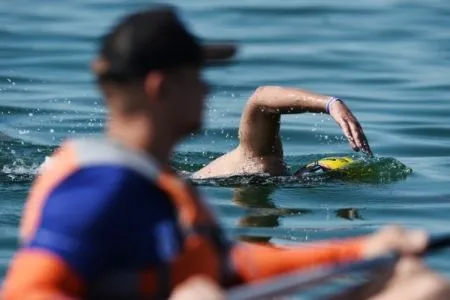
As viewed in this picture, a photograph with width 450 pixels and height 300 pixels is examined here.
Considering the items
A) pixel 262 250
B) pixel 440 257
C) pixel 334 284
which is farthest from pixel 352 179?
pixel 262 250

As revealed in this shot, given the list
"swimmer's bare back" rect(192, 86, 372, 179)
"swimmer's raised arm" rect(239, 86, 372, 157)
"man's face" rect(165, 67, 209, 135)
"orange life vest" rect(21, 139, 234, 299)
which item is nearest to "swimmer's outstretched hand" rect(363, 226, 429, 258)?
"orange life vest" rect(21, 139, 234, 299)

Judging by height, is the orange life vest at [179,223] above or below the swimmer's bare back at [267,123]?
above

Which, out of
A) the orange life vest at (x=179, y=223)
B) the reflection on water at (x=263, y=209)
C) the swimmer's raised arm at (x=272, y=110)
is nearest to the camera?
the orange life vest at (x=179, y=223)

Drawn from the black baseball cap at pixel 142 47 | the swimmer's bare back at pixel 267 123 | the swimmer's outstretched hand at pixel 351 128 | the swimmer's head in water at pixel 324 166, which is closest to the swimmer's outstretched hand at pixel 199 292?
the black baseball cap at pixel 142 47

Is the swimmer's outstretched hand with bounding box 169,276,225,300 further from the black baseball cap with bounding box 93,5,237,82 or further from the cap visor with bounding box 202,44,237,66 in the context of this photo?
the cap visor with bounding box 202,44,237,66

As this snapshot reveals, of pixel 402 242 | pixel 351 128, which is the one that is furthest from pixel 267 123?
pixel 402 242

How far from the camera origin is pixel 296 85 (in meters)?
14.4

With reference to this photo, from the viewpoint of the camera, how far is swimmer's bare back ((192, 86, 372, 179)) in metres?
8.37

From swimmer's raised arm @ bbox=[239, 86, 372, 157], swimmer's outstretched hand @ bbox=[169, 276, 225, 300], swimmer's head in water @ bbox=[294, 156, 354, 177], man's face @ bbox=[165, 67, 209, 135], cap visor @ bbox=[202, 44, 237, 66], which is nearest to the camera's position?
swimmer's outstretched hand @ bbox=[169, 276, 225, 300]

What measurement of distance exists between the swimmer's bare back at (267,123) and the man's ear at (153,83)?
3742 millimetres

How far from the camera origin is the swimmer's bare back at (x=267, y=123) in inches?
329

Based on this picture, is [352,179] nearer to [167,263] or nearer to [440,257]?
[440,257]

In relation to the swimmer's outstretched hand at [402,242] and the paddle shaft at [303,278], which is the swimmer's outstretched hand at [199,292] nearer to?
the paddle shaft at [303,278]

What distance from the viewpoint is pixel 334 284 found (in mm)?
6965
